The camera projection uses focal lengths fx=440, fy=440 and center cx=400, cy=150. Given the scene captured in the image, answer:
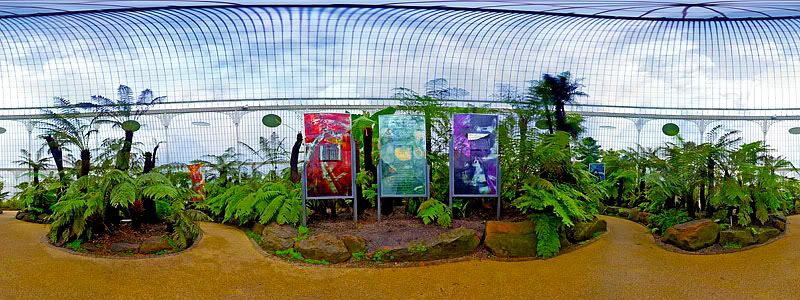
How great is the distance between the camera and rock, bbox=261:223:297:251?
8.12 meters

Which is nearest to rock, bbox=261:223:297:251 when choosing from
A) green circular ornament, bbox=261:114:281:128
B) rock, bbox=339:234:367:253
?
rock, bbox=339:234:367:253

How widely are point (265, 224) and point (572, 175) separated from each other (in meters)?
6.64

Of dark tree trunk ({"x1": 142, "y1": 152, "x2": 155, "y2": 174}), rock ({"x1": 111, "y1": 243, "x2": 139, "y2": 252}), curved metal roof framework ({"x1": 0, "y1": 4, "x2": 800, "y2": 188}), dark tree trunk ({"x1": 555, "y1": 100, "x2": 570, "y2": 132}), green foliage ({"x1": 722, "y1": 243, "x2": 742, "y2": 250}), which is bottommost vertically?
green foliage ({"x1": 722, "y1": 243, "x2": 742, "y2": 250})

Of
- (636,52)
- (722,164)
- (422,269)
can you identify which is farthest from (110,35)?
(636,52)

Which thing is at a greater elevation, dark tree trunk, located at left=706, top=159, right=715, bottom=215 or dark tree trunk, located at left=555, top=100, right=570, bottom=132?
dark tree trunk, located at left=555, top=100, right=570, bottom=132

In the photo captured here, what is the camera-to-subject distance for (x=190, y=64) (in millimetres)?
22812

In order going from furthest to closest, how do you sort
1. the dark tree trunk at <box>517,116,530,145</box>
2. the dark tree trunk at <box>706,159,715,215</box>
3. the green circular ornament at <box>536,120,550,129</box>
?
the green circular ornament at <box>536,120,550,129</box>, the dark tree trunk at <box>706,159,715,215</box>, the dark tree trunk at <box>517,116,530,145</box>

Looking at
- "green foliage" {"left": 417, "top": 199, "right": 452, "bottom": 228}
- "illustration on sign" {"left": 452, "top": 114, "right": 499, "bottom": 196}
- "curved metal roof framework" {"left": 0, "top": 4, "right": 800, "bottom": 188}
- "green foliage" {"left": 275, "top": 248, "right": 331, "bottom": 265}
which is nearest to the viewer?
"green foliage" {"left": 275, "top": 248, "right": 331, "bottom": 265}

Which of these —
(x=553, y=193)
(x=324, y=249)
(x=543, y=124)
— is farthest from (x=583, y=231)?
(x=324, y=249)

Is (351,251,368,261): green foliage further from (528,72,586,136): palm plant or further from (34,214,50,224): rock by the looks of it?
(34,214,50,224): rock

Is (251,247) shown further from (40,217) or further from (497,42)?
(497,42)

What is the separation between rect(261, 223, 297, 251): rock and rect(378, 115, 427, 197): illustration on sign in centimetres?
207

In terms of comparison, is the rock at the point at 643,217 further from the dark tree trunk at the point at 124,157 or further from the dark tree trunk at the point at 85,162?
the dark tree trunk at the point at 85,162

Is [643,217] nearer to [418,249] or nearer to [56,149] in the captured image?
[418,249]
